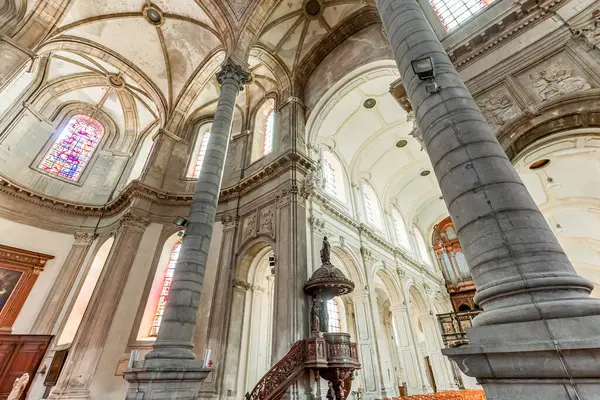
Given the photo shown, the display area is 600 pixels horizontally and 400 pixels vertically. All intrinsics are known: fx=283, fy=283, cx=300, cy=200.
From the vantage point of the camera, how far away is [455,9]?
25.0 ft

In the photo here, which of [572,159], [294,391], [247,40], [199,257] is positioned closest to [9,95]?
[247,40]

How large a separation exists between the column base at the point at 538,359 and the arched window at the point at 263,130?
11271mm

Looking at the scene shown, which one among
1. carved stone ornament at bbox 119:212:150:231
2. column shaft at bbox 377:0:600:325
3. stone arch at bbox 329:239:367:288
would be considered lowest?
column shaft at bbox 377:0:600:325

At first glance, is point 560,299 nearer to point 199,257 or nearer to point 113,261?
point 199,257

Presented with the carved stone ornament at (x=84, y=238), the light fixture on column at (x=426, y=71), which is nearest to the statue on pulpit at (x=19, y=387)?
the carved stone ornament at (x=84, y=238)

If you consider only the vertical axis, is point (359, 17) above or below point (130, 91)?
below

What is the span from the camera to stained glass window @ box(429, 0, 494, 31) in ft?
23.7

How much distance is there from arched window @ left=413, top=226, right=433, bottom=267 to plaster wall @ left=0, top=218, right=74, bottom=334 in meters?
19.6

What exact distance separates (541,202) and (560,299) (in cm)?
1298

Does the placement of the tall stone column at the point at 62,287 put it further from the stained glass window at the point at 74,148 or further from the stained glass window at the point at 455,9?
the stained glass window at the point at 455,9

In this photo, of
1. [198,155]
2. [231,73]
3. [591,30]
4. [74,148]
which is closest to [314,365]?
[591,30]

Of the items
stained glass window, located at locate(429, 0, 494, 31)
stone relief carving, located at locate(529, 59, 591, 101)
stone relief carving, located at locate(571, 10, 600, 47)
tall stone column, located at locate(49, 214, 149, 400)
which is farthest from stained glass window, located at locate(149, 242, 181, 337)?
stone relief carving, located at locate(571, 10, 600, 47)

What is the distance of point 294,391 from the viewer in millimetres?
6367

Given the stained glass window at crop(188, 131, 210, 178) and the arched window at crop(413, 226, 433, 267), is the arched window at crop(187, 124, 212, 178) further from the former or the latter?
the arched window at crop(413, 226, 433, 267)
